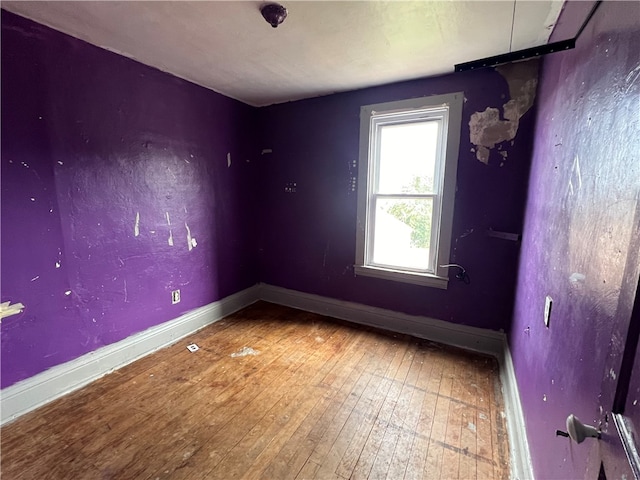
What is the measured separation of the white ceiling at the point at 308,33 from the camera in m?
1.56

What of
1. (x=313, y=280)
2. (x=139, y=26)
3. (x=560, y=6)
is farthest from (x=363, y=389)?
(x=139, y=26)

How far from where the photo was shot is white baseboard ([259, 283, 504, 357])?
253 cm

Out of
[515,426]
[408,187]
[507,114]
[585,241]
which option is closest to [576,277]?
[585,241]

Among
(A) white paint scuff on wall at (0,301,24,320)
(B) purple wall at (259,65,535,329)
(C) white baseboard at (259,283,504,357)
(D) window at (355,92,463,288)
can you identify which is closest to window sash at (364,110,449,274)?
(D) window at (355,92,463,288)

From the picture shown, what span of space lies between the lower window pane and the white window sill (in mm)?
83

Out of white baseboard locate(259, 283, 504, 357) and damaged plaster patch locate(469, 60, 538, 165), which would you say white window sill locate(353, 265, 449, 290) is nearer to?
white baseboard locate(259, 283, 504, 357)

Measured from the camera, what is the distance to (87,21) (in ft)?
5.65

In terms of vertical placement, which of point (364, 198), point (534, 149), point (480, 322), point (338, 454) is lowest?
point (338, 454)

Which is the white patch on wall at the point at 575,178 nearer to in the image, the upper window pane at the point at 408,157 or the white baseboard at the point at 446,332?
the white baseboard at the point at 446,332

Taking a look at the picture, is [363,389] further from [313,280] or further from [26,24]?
[26,24]

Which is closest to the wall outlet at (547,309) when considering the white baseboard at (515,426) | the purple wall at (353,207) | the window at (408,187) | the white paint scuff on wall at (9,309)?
the white baseboard at (515,426)

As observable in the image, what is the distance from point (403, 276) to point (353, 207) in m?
0.84

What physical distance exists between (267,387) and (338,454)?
707 millimetres

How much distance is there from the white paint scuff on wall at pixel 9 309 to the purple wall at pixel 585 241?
261cm
